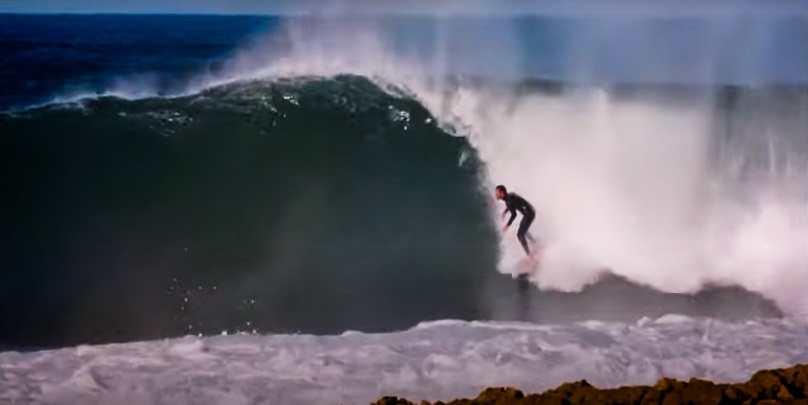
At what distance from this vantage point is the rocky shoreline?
2553 mm

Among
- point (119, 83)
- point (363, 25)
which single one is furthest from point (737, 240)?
point (119, 83)

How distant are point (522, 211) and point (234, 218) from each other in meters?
0.77

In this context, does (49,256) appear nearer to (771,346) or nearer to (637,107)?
(637,107)

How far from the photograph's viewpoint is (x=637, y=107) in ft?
9.89

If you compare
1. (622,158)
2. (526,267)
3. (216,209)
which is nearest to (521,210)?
(526,267)

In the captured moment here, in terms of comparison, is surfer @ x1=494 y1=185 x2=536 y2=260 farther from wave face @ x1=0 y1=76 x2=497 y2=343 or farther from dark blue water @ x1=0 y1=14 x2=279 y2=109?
dark blue water @ x1=0 y1=14 x2=279 y2=109

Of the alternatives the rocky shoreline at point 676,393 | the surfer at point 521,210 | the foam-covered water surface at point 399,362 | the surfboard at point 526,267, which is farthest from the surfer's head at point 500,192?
the rocky shoreline at point 676,393

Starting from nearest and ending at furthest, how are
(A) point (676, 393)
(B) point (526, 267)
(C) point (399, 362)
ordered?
1. (A) point (676, 393)
2. (C) point (399, 362)
3. (B) point (526, 267)

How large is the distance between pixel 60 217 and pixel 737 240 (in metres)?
1.80

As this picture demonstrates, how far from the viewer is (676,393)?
2574mm

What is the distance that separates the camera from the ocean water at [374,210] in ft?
9.53

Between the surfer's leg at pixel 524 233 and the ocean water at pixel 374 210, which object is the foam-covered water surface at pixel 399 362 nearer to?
the ocean water at pixel 374 210

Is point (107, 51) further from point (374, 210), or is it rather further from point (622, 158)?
point (622, 158)

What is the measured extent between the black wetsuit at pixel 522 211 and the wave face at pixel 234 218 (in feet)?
0.23
